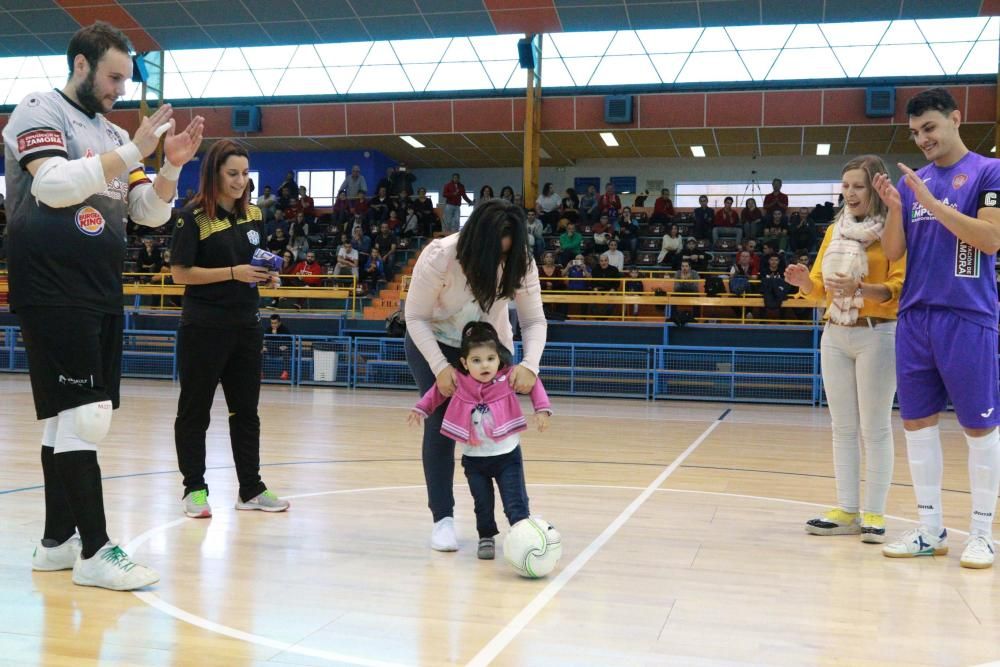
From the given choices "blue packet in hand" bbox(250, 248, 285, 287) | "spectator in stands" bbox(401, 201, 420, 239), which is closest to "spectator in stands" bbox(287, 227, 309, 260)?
"spectator in stands" bbox(401, 201, 420, 239)

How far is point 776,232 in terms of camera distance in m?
17.9

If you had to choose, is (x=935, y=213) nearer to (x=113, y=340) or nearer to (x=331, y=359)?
(x=113, y=340)

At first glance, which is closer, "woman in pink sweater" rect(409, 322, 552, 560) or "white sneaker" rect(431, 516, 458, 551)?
"woman in pink sweater" rect(409, 322, 552, 560)

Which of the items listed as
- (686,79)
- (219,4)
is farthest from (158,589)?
(686,79)

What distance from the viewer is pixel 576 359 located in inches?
602

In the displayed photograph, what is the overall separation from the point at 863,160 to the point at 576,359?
1103cm

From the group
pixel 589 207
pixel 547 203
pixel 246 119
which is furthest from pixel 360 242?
pixel 246 119

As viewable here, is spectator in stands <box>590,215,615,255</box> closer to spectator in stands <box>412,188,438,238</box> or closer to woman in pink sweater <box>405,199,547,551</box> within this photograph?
spectator in stands <box>412,188,438,238</box>

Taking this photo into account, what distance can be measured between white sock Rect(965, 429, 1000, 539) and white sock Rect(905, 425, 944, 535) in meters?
0.15

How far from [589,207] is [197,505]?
16.8 meters

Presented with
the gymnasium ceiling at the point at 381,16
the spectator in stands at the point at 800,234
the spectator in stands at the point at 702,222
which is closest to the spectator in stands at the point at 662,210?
the spectator in stands at the point at 702,222

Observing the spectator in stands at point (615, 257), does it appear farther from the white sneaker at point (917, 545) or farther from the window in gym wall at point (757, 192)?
the white sneaker at point (917, 545)

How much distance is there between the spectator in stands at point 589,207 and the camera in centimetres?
2000

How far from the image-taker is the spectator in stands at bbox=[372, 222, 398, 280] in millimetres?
19484
